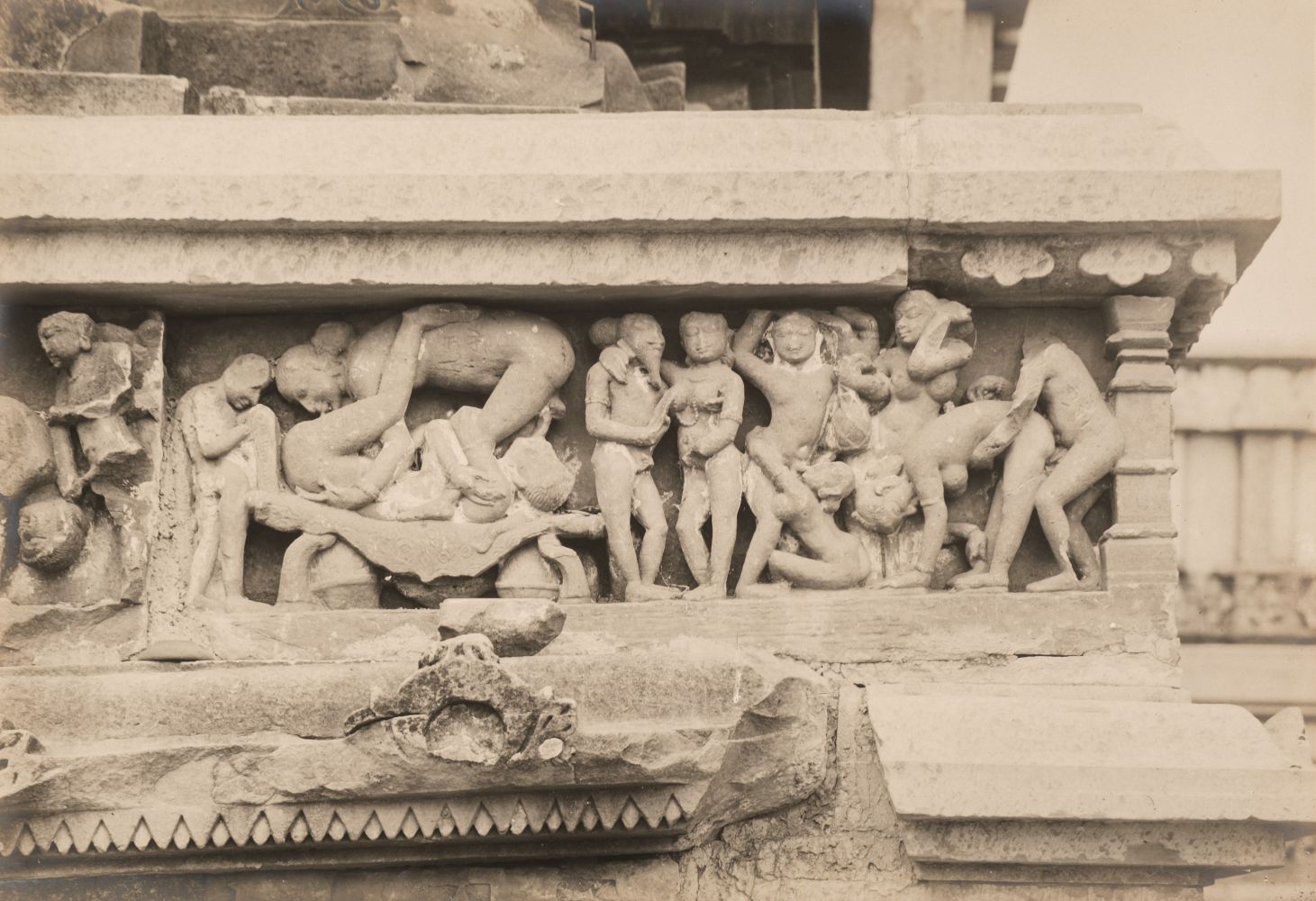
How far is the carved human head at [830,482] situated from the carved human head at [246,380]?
1.49 m

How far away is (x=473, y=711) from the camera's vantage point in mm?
5047

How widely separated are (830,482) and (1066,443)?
0.65 m

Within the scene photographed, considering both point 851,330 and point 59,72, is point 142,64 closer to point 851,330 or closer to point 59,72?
point 59,72

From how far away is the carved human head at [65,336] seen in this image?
5688 mm

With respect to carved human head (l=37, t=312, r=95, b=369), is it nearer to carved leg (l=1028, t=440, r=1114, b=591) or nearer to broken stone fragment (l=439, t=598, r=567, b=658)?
broken stone fragment (l=439, t=598, r=567, b=658)

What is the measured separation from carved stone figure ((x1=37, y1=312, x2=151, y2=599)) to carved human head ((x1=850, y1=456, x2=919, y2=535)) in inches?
74.5

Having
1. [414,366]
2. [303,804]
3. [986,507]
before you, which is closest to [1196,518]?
[986,507]

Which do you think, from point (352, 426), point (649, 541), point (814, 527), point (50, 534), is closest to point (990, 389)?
point (814, 527)

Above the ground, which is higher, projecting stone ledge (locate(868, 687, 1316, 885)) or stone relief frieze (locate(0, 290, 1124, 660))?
stone relief frieze (locate(0, 290, 1124, 660))

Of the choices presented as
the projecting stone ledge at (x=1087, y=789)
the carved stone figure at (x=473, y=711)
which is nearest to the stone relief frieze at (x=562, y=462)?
the projecting stone ledge at (x=1087, y=789)

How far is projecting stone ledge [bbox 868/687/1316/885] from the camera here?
5.17 m

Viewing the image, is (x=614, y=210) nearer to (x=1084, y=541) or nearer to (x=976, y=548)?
(x=976, y=548)

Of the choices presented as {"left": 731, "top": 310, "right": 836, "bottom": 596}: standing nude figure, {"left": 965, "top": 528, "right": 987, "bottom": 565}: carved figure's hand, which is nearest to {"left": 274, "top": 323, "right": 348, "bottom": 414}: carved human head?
{"left": 731, "top": 310, "right": 836, "bottom": 596}: standing nude figure

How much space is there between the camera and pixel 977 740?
5309mm
